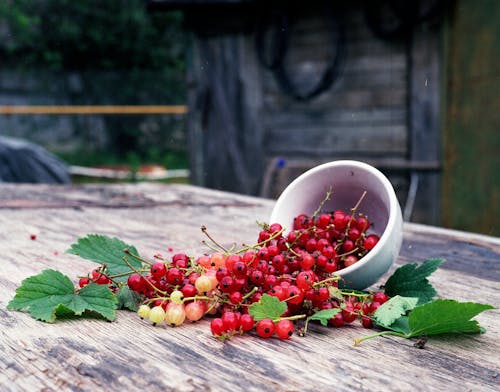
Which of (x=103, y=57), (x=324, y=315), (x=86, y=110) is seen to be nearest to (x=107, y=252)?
(x=324, y=315)

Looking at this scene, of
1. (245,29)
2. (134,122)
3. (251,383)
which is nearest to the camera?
(251,383)

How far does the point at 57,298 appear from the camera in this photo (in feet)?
2.93

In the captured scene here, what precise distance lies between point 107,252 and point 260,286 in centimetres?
33

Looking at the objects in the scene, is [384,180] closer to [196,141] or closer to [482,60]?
[482,60]

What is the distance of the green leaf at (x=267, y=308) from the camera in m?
0.79

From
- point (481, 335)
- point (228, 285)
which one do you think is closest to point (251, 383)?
point (228, 285)

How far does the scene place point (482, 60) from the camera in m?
3.66

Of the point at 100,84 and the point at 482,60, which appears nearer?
the point at 482,60

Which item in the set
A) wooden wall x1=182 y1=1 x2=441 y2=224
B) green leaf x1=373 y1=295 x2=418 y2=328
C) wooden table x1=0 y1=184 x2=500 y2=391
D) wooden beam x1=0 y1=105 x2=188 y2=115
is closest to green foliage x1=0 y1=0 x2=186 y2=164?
wooden beam x1=0 y1=105 x2=188 y2=115

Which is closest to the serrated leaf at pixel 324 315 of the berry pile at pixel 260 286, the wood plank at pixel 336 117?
the berry pile at pixel 260 286

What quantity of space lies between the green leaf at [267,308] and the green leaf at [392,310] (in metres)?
0.14

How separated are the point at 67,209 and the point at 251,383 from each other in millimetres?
1445

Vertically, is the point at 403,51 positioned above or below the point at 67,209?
above

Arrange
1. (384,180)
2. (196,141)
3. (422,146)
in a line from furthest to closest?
(196,141) < (422,146) < (384,180)
